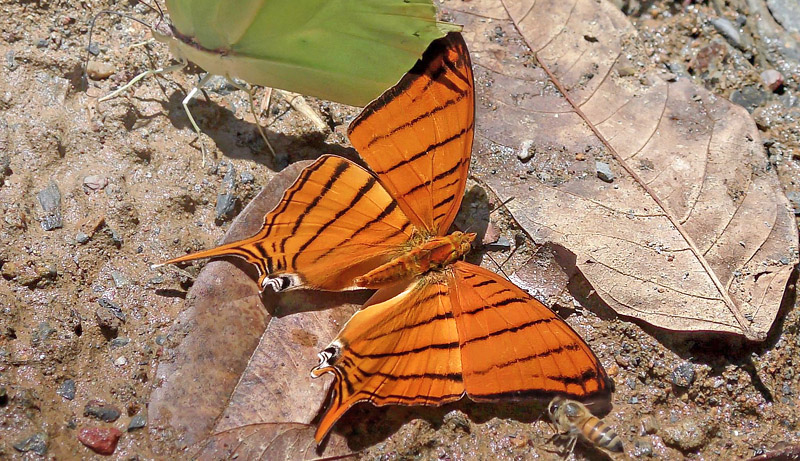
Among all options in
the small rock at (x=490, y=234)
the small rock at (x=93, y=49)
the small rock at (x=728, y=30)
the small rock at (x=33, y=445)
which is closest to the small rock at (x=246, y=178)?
the small rock at (x=93, y=49)

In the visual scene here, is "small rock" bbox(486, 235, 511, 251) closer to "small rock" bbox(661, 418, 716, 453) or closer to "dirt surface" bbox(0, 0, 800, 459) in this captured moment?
"dirt surface" bbox(0, 0, 800, 459)

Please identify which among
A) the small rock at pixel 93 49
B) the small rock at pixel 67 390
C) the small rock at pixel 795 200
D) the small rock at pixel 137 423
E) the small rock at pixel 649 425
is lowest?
the small rock at pixel 137 423

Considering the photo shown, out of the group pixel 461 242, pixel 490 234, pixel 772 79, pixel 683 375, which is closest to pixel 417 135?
pixel 461 242

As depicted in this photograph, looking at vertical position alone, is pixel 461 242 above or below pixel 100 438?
above

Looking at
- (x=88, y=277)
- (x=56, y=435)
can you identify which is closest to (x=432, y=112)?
(x=88, y=277)

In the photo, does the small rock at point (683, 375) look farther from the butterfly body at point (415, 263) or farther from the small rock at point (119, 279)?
the small rock at point (119, 279)

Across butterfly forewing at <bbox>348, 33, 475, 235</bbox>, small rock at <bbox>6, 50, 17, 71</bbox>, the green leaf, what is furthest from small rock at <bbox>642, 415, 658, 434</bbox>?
small rock at <bbox>6, 50, 17, 71</bbox>

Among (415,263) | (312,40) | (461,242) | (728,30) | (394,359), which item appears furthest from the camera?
(728,30)

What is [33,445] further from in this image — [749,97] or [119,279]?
[749,97]
